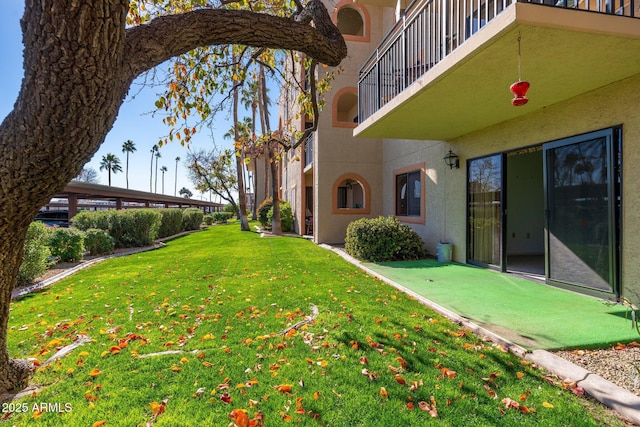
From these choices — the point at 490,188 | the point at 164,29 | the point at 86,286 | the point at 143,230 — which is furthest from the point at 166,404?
the point at 143,230

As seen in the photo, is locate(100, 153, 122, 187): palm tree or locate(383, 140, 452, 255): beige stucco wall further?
locate(100, 153, 122, 187): palm tree

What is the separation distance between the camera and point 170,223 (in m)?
19.3

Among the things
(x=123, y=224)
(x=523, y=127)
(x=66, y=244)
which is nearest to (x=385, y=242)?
(x=523, y=127)

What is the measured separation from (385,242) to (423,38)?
510 centimetres

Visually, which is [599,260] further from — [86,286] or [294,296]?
[86,286]

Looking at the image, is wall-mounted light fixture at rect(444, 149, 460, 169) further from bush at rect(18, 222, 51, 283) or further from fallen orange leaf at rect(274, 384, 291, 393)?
bush at rect(18, 222, 51, 283)

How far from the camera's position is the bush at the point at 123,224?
12609 mm

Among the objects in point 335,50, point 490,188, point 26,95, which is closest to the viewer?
point 26,95

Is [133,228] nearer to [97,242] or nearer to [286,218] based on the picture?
[97,242]

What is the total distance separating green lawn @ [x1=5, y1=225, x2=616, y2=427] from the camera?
7.82 ft

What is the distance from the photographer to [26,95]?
1876 millimetres

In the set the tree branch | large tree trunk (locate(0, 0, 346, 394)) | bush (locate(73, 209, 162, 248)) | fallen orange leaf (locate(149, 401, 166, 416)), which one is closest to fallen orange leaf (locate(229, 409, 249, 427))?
fallen orange leaf (locate(149, 401, 166, 416))

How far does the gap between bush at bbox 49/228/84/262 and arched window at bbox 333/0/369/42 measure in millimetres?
11563

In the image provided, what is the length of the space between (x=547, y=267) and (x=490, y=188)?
2176mm
